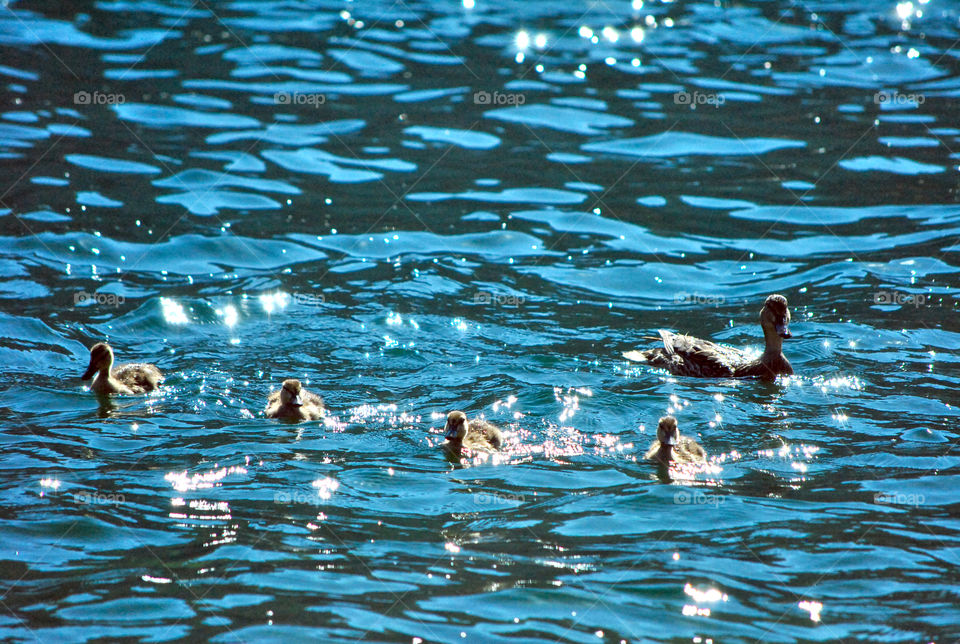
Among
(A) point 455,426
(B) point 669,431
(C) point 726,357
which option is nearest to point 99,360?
(A) point 455,426

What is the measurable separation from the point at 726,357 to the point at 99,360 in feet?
19.8

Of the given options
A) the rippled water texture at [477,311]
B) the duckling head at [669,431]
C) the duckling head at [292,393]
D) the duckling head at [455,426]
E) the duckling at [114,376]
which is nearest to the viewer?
the rippled water texture at [477,311]

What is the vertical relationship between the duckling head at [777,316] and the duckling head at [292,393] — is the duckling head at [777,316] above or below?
above

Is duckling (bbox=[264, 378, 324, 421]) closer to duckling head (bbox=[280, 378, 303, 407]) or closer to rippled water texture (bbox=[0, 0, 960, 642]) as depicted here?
duckling head (bbox=[280, 378, 303, 407])

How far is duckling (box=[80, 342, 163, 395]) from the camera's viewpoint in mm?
9594

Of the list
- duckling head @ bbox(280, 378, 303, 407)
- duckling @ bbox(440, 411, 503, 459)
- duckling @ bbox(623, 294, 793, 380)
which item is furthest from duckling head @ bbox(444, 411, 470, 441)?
duckling @ bbox(623, 294, 793, 380)

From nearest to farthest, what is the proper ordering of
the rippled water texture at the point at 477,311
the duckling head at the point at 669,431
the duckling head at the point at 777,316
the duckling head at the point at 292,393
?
the rippled water texture at the point at 477,311, the duckling head at the point at 669,431, the duckling head at the point at 292,393, the duckling head at the point at 777,316

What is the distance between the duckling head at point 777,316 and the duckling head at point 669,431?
2.75m

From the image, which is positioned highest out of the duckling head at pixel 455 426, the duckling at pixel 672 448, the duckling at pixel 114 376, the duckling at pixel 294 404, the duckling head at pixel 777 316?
the duckling head at pixel 777 316

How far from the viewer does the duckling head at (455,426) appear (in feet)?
27.9

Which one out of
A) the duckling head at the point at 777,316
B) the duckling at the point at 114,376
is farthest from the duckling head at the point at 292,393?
the duckling head at the point at 777,316

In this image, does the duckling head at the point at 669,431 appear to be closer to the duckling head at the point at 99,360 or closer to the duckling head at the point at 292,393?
the duckling head at the point at 292,393

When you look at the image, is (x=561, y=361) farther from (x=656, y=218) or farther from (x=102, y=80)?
(x=102, y=80)

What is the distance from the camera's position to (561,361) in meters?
10.6
